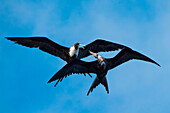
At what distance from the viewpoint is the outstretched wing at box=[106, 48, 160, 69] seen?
22328 millimetres

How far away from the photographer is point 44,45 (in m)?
22.6

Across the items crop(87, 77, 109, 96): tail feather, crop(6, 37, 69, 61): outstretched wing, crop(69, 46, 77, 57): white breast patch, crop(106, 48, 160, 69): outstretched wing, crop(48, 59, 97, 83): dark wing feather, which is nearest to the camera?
crop(6, 37, 69, 61): outstretched wing

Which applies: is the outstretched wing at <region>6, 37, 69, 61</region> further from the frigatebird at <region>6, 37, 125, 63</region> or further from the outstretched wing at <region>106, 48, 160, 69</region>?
the outstretched wing at <region>106, 48, 160, 69</region>

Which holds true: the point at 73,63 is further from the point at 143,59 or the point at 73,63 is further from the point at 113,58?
the point at 143,59

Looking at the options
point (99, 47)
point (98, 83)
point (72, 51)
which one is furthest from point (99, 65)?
point (72, 51)

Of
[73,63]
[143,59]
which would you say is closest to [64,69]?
[73,63]

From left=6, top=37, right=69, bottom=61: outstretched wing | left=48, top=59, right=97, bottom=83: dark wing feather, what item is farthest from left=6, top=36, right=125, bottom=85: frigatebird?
left=48, top=59, right=97, bottom=83: dark wing feather

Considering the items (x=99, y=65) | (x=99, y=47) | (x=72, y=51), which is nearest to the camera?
(x=99, y=65)

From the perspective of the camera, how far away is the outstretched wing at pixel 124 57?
2233 cm

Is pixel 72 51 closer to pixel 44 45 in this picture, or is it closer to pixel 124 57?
pixel 44 45

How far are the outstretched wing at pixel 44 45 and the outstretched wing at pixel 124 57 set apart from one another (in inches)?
101

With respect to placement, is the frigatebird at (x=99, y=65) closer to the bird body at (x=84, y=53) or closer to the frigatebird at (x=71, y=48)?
the bird body at (x=84, y=53)

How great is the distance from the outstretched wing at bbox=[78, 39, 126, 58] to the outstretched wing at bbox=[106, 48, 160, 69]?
565mm

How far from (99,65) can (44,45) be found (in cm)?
317
